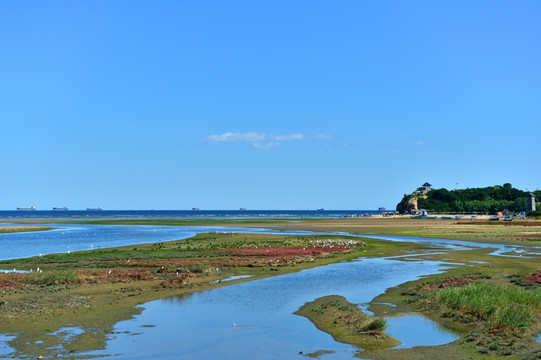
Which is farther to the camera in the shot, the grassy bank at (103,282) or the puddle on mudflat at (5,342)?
the grassy bank at (103,282)

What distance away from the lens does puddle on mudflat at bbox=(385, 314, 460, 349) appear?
20.3 metres

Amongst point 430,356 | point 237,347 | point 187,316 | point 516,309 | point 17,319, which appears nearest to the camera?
point 430,356

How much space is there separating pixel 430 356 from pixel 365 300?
11.0 metres

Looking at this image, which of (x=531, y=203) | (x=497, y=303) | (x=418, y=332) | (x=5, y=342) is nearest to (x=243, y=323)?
(x=418, y=332)

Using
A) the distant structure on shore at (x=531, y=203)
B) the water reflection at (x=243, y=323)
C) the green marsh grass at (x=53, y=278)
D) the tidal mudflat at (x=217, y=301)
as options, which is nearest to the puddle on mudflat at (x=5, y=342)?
the tidal mudflat at (x=217, y=301)

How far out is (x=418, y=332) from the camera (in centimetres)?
2198

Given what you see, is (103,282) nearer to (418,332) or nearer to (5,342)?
(5,342)

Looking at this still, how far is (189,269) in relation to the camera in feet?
134

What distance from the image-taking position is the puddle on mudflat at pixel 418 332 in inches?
801

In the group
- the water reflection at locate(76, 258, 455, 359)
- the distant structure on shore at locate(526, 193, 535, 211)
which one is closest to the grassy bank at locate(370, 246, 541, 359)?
the water reflection at locate(76, 258, 455, 359)

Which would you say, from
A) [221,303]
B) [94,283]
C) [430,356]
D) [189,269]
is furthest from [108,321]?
[189,269]

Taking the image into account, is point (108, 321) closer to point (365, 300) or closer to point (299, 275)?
point (365, 300)

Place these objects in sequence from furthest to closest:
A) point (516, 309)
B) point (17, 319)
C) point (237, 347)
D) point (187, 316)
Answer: point (187, 316), point (17, 319), point (516, 309), point (237, 347)

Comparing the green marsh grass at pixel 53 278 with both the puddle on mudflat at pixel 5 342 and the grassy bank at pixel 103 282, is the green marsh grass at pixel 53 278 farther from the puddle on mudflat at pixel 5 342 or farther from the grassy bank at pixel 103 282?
the puddle on mudflat at pixel 5 342
